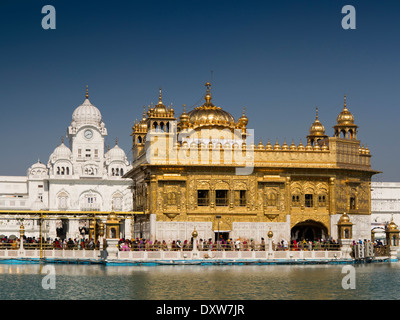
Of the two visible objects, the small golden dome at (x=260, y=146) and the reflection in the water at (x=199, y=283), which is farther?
the small golden dome at (x=260, y=146)

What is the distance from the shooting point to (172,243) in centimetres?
3894

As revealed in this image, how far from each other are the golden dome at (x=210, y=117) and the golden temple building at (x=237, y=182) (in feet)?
0.19

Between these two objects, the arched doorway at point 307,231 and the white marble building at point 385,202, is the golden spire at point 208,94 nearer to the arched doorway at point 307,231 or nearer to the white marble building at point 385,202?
the arched doorway at point 307,231

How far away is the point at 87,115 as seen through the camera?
97312 millimetres

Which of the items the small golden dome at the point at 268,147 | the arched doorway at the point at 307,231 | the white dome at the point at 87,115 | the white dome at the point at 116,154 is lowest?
the arched doorway at the point at 307,231

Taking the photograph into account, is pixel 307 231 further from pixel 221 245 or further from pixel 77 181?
pixel 77 181

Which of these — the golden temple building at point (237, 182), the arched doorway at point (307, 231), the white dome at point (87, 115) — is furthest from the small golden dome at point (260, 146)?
the white dome at point (87, 115)

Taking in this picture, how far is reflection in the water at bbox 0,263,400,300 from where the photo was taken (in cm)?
2467

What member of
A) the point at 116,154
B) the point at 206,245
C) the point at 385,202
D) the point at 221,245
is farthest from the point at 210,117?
the point at 385,202

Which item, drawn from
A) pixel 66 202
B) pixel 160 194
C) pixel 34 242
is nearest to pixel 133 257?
pixel 160 194

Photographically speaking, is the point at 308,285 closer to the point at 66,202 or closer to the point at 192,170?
the point at 192,170

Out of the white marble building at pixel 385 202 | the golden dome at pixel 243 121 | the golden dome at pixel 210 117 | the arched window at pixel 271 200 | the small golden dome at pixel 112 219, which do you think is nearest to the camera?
the small golden dome at pixel 112 219

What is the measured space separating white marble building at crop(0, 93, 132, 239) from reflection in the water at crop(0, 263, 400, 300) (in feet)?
173

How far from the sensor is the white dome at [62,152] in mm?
93312
